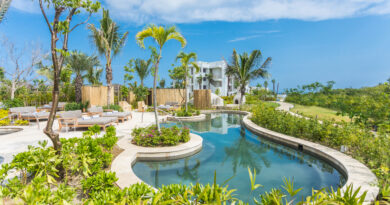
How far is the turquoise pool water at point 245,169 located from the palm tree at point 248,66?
1066cm

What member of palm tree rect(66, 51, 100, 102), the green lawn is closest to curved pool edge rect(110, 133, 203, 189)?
the green lawn

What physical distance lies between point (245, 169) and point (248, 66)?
1278cm

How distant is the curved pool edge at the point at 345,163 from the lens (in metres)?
2.85

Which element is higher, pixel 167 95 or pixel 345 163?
pixel 167 95

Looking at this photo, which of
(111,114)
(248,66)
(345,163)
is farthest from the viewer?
(248,66)

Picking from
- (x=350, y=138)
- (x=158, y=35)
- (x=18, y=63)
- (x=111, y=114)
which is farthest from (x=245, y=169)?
(x=18, y=63)

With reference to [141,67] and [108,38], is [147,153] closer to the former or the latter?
[108,38]

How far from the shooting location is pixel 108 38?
1180 centimetres

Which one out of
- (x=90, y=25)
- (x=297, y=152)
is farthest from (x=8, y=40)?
(x=297, y=152)

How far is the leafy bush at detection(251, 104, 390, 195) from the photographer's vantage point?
356cm

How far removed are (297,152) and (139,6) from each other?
9.45 metres

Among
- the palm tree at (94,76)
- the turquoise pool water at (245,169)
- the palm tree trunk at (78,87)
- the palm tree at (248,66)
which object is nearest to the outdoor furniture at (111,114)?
the turquoise pool water at (245,169)

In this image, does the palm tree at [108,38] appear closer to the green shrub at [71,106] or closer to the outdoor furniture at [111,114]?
the outdoor furniture at [111,114]

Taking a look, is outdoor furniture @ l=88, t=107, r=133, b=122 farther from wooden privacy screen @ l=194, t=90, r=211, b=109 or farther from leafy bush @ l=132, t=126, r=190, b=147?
wooden privacy screen @ l=194, t=90, r=211, b=109
